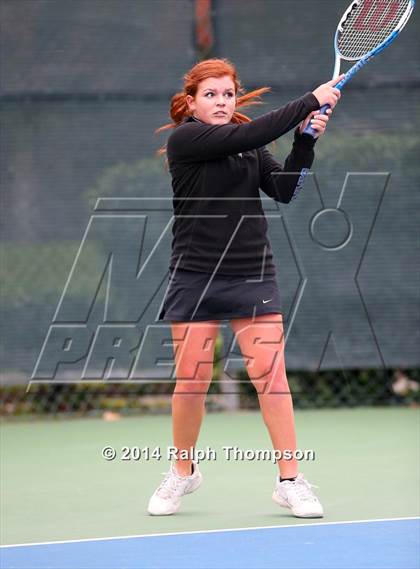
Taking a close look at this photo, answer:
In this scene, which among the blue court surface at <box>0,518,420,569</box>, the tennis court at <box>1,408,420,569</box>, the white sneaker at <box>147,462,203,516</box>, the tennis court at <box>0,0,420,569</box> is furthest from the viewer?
the tennis court at <box>0,0,420,569</box>

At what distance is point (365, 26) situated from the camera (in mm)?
4336

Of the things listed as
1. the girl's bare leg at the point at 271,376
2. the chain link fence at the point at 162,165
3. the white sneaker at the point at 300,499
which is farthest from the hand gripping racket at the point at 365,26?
the chain link fence at the point at 162,165

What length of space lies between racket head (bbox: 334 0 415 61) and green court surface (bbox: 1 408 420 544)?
149cm

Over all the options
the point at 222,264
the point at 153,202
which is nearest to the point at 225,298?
the point at 222,264

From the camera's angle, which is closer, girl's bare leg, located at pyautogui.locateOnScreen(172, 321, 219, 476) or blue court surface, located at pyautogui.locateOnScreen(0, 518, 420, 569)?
blue court surface, located at pyautogui.locateOnScreen(0, 518, 420, 569)

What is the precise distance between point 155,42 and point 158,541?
3.24 metres

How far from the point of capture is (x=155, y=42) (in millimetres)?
6113

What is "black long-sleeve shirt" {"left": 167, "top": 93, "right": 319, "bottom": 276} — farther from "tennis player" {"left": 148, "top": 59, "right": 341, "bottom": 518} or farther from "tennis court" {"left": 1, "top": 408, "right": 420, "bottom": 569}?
"tennis court" {"left": 1, "top": 408, "right": 420, "bottom": 569}

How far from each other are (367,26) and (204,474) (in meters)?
1.74

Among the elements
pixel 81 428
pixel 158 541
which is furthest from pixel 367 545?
pixel 81 428

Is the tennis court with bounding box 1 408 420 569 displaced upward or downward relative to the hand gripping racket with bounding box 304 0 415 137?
downward

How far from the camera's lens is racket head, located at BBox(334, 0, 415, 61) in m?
4.22

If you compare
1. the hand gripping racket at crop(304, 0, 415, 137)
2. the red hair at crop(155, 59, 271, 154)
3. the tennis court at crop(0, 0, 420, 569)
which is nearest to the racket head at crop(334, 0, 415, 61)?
the hand gripping racket at crop(304, 0, 415, 137)

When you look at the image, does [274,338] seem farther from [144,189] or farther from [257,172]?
[144,189]
